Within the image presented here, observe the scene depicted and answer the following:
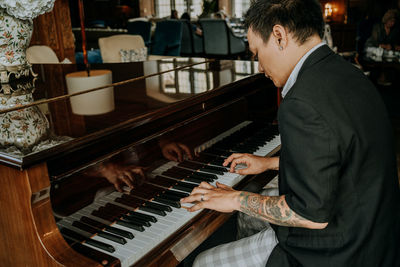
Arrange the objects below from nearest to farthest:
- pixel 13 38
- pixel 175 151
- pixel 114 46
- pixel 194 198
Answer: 1. pixel 194 198
2. pixel 175 151
3. pixel 13 38
4. pixel 114 46

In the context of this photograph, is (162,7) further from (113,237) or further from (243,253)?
(113,237)

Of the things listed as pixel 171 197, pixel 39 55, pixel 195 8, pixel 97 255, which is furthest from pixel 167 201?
pixel 195 8

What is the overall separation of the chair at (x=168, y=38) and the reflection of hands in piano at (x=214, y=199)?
6392mm

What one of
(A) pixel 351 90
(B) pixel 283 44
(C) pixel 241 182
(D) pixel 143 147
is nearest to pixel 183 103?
(D) pixel 143 147

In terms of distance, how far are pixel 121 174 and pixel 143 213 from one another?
161 millimetres

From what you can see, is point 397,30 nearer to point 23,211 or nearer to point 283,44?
point 283,44

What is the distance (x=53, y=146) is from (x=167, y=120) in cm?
55

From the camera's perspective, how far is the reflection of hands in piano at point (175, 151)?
151 cm

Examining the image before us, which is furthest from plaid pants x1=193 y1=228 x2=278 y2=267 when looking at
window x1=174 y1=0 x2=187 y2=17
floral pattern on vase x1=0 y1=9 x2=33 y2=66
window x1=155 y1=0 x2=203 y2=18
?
window x1=174 y1=0 x2=187 y2=17

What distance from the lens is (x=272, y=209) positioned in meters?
1.16

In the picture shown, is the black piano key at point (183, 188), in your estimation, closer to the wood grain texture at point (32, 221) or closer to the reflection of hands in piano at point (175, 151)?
the reflection of hands in piano at point (175, 151)

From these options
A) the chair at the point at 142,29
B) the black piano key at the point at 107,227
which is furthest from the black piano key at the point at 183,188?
Result: the chair at the point at 142,29

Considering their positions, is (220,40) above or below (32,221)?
above

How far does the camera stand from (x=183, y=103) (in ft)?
5.22
